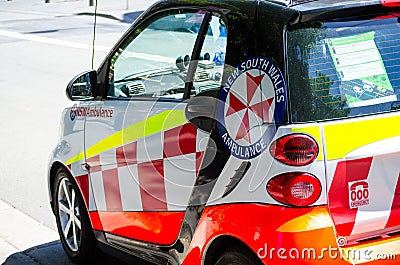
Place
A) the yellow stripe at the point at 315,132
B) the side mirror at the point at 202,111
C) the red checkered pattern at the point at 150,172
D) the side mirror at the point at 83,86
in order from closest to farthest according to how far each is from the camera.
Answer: the yellow stripe at the point at 315,132 → the side mirror at the point at 202,111 → the red checkered pattern at the point at 150,172 → the side mirror at the point at 83,86

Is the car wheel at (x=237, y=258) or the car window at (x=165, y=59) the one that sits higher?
the car window at (x=165, y=59)

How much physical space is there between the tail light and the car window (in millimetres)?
783

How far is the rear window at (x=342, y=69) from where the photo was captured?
3.49 meters

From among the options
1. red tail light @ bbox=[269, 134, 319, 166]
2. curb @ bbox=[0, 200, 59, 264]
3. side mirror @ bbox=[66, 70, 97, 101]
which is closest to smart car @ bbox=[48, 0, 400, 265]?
red tail light @ bbox=[269, 134, 319, 166]

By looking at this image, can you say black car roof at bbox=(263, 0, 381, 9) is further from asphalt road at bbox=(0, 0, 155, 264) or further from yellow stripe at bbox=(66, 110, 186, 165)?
asphalt road at bbox=(0, 0, 155, 264)

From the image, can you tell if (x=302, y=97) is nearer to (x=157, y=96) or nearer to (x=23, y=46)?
(x=157, y=96)

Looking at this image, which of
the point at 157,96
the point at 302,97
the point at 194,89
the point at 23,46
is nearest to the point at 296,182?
the point at 302,97

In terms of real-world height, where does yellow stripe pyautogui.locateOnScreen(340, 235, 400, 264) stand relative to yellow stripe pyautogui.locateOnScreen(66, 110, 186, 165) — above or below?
below

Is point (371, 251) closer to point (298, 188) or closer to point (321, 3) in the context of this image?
point (298, 188)

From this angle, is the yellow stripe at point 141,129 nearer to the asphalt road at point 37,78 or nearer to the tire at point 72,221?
the tire at point 72,221

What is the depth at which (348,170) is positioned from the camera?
11.1 feet

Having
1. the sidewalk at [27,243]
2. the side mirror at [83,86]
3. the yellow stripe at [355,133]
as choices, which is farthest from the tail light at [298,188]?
the sidewalk at [27,243]

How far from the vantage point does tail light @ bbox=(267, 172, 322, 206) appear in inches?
133

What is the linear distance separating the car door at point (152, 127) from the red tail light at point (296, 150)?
0.55 metres
